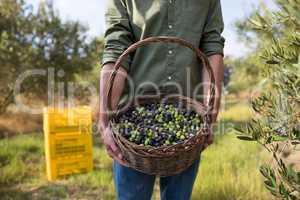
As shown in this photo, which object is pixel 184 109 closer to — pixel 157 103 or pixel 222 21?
pixel 157 103

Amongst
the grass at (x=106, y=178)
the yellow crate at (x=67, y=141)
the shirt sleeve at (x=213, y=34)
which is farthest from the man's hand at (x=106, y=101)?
the yellow crate at (x=67, y=141)

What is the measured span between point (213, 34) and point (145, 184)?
649 millimetres

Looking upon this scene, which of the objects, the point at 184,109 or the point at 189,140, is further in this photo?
the point at 184,109

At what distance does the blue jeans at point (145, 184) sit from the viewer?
1639 mm

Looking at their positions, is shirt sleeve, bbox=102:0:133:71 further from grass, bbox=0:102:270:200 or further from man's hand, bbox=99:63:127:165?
grass, bbox=0:102:270:200

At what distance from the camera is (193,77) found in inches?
66.7

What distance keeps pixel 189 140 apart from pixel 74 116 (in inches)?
139

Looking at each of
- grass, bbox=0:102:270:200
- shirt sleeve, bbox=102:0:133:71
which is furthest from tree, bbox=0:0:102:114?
shirt sleeve, bbox=102:0:133:71

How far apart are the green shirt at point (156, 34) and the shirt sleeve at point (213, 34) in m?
0.06

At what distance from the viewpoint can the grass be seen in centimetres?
362

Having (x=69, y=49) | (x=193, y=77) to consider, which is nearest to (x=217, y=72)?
(x=193, y=77)

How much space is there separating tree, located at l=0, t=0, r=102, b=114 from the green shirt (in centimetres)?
657

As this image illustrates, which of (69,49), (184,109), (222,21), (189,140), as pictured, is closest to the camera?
(189,140)

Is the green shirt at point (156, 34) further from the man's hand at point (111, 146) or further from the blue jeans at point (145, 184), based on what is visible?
the blue jeans at point (145, 184)
